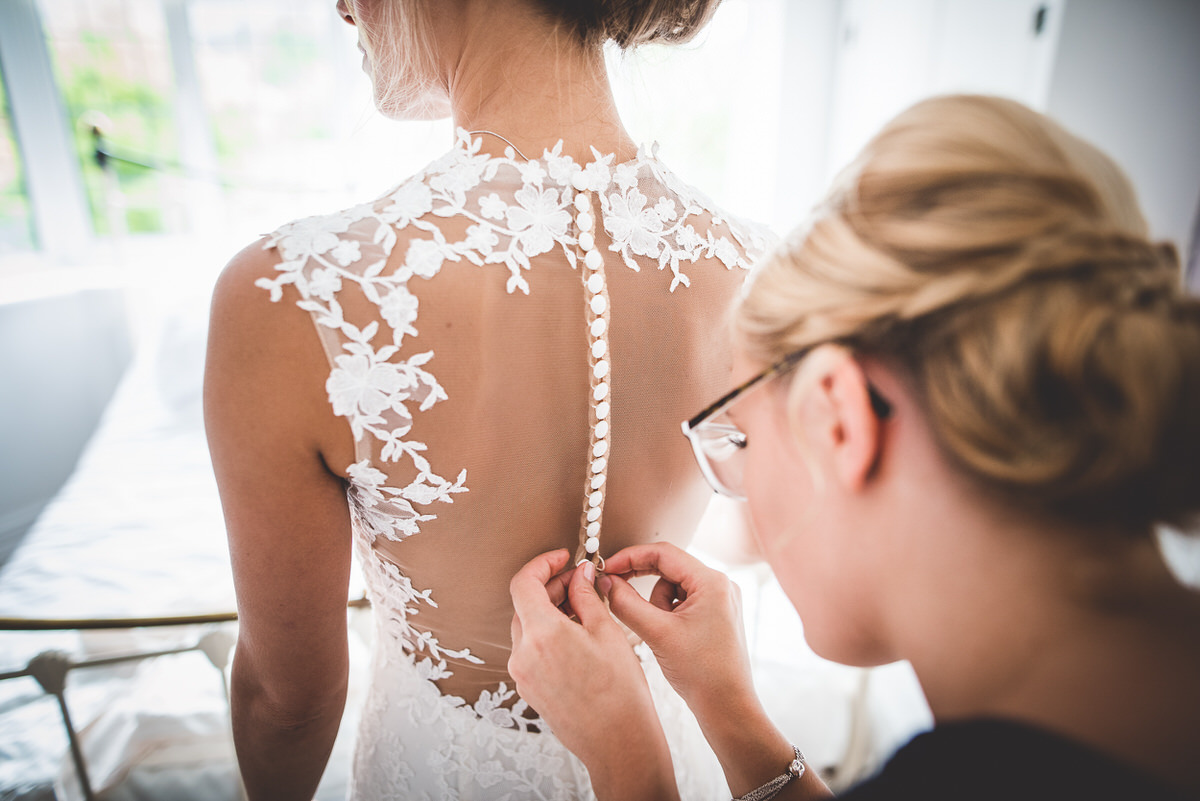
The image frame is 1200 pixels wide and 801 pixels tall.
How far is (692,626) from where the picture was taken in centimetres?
69

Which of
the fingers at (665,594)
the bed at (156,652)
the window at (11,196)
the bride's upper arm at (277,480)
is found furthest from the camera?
the window at (11,196)

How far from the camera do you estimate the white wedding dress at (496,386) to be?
1.84ft

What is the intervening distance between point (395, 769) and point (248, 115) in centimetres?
430

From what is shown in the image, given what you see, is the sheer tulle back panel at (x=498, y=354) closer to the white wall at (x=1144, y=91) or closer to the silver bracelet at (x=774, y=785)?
the silver bracelet at (x=774, y=785)

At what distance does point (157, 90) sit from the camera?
11.6 feet

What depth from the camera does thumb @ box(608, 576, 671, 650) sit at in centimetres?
68

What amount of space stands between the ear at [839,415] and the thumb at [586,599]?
1.02ft

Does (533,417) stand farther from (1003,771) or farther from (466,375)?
(1003,771)

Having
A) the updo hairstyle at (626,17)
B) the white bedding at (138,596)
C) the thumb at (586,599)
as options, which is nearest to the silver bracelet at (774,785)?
the thumb at (586,599)

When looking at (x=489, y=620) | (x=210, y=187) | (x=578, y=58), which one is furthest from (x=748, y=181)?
(x=210, y=187)

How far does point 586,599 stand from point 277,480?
36cm

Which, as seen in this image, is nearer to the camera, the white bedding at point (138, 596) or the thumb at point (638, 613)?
the thumb at point (638, 613)

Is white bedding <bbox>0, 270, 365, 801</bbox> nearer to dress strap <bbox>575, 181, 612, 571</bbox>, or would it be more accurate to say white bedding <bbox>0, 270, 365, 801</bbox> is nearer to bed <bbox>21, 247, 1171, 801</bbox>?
Answer: bed <bbox>21, 247, 1171, 801</bbox>

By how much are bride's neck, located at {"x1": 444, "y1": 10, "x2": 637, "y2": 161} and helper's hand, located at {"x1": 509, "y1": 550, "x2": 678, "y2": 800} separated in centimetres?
52
